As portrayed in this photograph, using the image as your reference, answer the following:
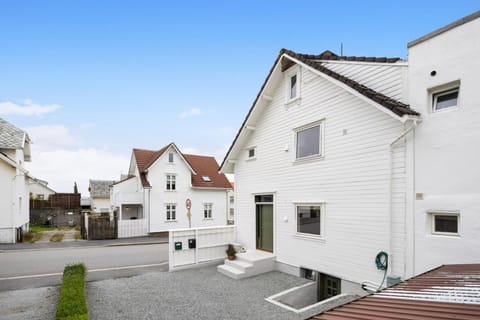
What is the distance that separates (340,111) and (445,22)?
9.95 ft

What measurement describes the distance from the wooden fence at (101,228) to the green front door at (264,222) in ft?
44.9

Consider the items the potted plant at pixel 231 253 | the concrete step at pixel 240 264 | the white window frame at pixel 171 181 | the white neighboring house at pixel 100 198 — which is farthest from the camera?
the white neighboring house at pixel 100 198

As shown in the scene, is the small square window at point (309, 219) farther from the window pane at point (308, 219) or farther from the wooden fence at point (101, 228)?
the wooden fence at point (101, 228)

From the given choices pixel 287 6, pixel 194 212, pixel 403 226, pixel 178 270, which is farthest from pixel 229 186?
pixel 403 226

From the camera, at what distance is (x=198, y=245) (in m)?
10.8

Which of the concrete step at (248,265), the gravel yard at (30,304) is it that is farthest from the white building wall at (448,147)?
the gravel yard at (30,304)

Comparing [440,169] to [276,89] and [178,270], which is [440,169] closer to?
[276,89]

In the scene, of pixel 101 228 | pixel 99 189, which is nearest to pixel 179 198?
pixel 101 228

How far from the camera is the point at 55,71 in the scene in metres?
12.4

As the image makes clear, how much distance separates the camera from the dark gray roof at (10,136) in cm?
1800

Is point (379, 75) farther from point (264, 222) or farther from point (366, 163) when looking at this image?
point (264, 222)

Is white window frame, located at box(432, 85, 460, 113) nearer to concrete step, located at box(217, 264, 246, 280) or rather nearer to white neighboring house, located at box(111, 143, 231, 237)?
concrete step, located at box(217, 264, 246, 280)

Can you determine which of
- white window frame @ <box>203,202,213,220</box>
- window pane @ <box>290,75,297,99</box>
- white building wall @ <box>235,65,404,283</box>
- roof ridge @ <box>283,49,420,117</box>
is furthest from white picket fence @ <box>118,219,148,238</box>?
roof ridge @ <box>283,49,420,117</box>

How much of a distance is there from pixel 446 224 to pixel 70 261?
14.7 metres
